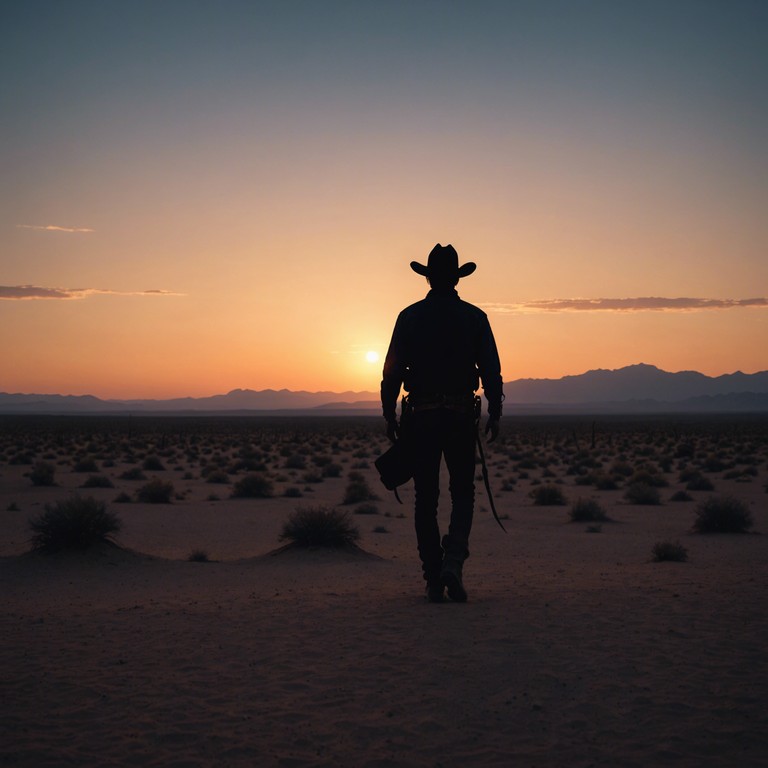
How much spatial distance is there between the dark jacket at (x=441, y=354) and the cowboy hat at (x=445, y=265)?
259mm

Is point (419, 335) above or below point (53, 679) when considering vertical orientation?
above

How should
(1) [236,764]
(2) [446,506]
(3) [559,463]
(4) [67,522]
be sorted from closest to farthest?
1. (1) [236,764]
2. (4) [67,522]
3. (2) [446,506]
4. (3) [559,463]

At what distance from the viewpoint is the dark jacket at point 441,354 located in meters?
6.93

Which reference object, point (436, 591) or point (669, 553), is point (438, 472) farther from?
point (669, 553)

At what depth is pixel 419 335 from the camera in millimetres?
6992

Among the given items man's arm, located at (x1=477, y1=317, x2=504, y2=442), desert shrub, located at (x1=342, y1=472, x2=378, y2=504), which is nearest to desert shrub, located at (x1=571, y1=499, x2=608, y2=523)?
desert shrub, located at (x1=342, y1=472, x2=378, y2=504)

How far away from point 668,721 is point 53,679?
3.62m

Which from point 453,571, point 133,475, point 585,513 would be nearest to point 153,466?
point 133,475

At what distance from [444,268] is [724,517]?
31.9ft

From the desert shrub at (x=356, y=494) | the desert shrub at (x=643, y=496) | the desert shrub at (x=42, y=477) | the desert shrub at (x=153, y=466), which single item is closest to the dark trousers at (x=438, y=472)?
the desert shrub at (x=356, y=494)

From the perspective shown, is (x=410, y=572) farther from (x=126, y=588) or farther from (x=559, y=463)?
(x=559, y=463)

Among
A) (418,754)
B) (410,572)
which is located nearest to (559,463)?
(410,572)

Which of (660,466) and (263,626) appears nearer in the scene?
(263,626)

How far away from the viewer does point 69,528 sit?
11.4 meters
